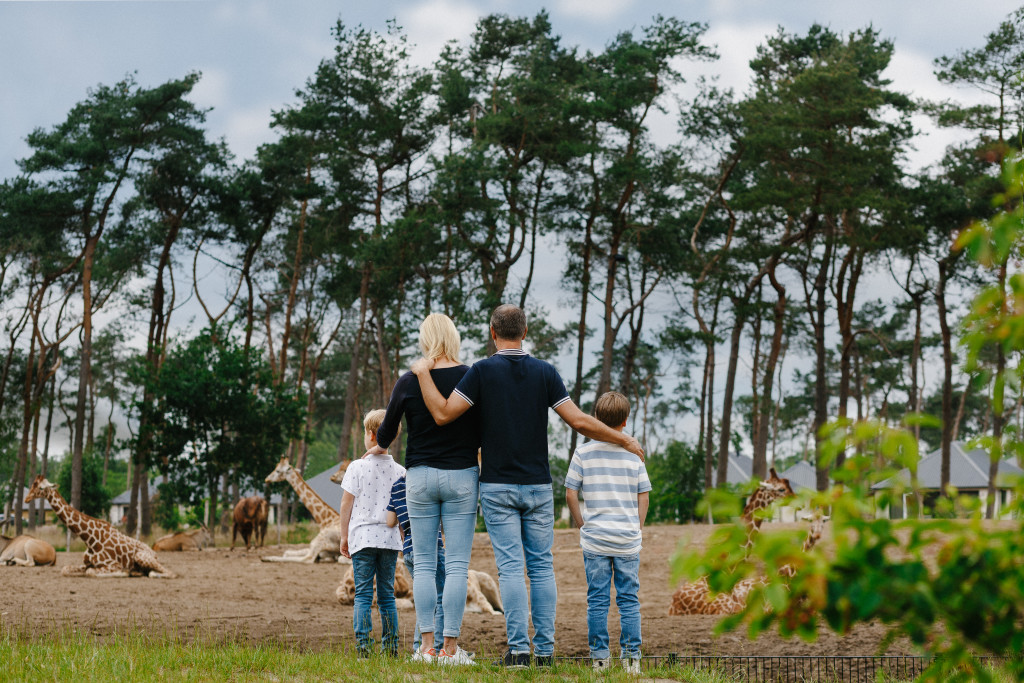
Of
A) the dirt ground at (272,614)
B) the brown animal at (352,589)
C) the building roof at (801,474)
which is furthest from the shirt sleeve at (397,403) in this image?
the building roof at (801,474)

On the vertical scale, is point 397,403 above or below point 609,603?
above

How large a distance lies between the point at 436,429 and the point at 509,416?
43 centimetres

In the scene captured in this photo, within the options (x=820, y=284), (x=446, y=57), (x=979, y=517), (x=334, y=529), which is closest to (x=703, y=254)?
(x=820, y=284)

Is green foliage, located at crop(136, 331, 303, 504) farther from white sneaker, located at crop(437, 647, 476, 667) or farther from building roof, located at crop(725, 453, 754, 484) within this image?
building roof, located at crop(725, 453, 754, 484)

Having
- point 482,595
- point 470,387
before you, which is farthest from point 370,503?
point 482,595

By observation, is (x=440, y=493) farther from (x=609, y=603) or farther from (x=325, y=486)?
(x=325, y=486)

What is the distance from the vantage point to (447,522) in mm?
5133

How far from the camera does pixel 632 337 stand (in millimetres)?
32875

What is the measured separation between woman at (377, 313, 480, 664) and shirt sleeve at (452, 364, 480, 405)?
147 millimetres

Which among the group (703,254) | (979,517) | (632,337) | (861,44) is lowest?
(979,517)

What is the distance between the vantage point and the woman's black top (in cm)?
513

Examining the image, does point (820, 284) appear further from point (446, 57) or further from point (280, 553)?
point (280, 553)

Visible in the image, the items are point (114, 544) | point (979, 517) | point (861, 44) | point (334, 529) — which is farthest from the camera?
point (861, 44)

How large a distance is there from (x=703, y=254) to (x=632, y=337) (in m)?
4.57
